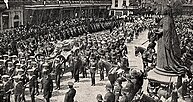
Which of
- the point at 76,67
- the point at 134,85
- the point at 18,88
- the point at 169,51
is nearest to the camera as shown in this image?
the point at 134,85

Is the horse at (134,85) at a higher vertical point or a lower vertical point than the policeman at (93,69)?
higher

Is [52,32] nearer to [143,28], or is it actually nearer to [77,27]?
[77,27]

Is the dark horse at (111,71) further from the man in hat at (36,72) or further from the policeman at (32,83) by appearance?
the policeman at (32,83)

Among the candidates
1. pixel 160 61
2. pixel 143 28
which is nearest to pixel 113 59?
pixel 160 61

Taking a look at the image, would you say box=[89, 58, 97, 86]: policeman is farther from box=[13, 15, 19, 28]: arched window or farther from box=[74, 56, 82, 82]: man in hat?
box=[13, 15, 19, 28]: arched window

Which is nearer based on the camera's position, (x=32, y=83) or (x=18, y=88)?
(x=18, y=88)

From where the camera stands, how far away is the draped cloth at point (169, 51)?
51.0ft

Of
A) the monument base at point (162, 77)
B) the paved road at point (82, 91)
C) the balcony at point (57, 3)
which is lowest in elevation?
the paved road at point (82, 91)

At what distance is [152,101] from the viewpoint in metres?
11.4

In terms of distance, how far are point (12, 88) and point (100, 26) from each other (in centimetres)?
3786

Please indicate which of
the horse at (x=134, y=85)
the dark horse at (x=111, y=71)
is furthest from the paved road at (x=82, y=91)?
the horse at (x=134, y=85)

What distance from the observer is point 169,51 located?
51.2 feet

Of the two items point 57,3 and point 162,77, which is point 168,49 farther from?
point 57,3

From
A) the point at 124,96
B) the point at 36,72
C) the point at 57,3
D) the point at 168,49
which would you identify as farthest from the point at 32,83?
the point at 57,3
